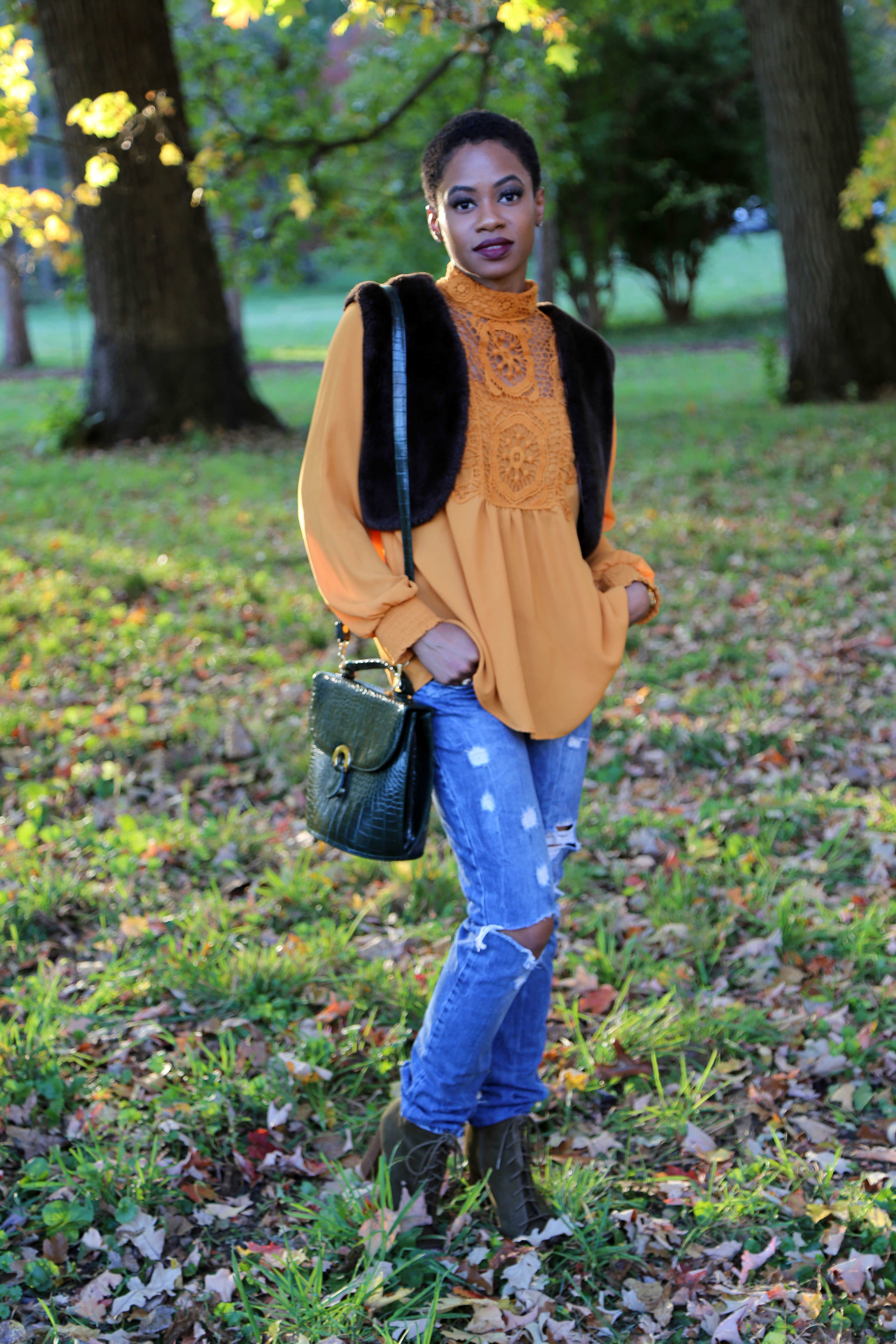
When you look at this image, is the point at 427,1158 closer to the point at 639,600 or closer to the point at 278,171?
the point at 639,600

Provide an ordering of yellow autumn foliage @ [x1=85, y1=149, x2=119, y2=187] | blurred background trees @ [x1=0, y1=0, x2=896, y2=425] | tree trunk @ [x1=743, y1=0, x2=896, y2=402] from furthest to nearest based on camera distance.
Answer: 1. tree trunk @ [x1=743, y1=0, x2=896, y2=402]
2. blurred background trees @ [x1=0, y1=0, x2=896, y2=425]
3. yellow autumn foliage @ [x1=85, y1=149, x2=119, y2=187]

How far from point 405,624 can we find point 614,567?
663 mm

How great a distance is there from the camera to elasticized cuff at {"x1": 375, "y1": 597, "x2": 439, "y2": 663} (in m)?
2.11

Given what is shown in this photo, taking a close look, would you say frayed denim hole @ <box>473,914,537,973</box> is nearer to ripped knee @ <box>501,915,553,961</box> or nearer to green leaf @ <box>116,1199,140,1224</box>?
ripped knee @ <box>501,915,553,961</box>

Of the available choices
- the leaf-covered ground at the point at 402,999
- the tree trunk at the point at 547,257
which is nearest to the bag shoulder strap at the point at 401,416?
the leaf-covered ground at the point at 402,999

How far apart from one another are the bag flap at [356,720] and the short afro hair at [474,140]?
1058mm

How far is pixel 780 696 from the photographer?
210 inches

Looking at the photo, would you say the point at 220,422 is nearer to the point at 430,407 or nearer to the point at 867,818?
the point at 867,818

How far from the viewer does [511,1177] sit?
2.56 m

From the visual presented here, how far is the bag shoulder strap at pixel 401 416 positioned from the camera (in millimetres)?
2154

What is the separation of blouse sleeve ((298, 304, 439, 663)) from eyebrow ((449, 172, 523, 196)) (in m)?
0.32

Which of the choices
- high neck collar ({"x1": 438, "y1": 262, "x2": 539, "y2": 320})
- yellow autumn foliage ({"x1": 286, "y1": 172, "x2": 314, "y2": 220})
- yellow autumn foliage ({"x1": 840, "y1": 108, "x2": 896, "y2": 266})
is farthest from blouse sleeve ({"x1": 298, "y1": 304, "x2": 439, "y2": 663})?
yellow autumn foliage ({"x1": 840, "y1": 108, "x2": 896, "y2": 266})

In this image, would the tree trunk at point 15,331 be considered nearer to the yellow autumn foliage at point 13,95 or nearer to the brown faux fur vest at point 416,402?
the yellow autumn foliage at point 13,95

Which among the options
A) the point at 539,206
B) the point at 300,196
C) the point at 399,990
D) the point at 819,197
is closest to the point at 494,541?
the point at 539,206
